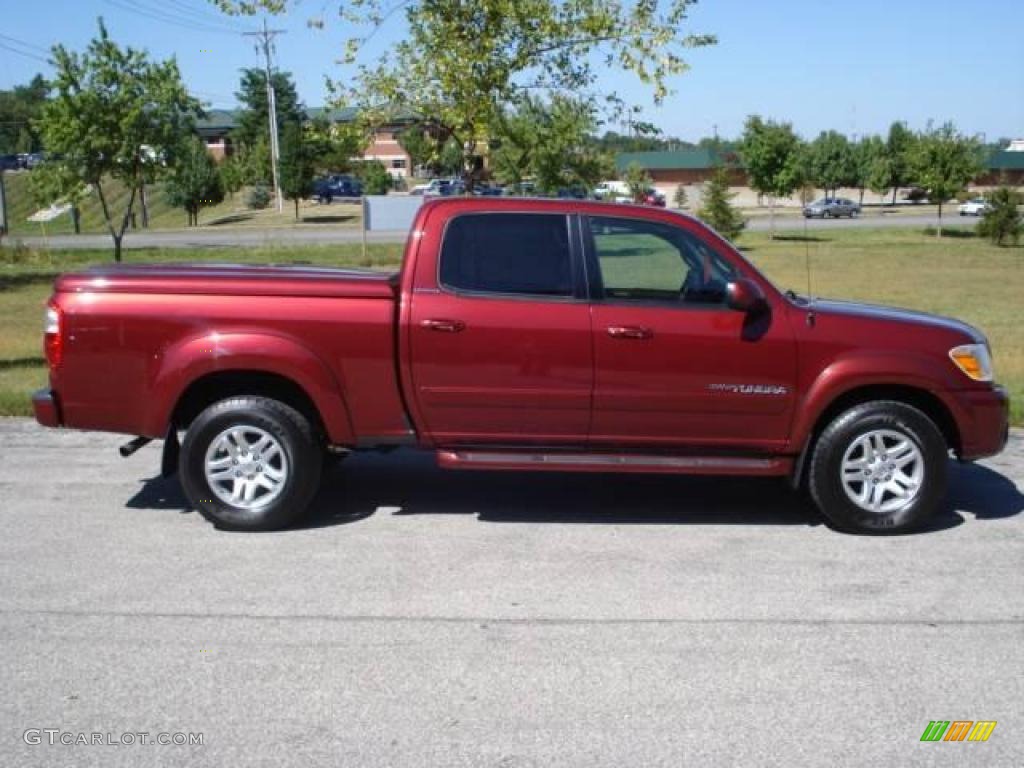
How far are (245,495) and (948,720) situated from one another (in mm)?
3872

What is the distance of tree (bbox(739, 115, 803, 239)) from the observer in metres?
41.6

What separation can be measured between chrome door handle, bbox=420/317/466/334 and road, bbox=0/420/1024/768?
1158 millimetres

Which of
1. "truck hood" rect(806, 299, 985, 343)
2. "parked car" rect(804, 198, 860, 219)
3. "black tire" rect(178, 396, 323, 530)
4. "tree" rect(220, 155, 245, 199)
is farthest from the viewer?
"tree" rect(220, 155, 245, 199)

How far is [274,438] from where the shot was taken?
20.7 ft

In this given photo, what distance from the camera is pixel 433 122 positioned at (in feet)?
48.6

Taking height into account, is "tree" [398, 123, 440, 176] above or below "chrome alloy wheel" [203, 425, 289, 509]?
above

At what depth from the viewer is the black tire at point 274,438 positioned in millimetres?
6270

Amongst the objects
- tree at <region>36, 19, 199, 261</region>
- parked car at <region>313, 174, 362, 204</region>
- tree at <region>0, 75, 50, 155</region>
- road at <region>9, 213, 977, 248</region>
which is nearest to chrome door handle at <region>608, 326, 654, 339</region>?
tree at <region>36, 19, 199, 261</region>

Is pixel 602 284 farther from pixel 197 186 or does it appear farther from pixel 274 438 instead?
pixel 197 186

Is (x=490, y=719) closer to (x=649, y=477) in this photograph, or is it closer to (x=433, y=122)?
(x=649, y=477)

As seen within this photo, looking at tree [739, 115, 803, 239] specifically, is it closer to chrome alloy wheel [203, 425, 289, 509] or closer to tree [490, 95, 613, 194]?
tree [490, 95, 613, 194]

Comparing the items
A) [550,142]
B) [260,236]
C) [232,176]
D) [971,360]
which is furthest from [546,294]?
[232,176]

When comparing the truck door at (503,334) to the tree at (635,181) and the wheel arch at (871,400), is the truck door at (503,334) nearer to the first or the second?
the wheel arch at (871,400)

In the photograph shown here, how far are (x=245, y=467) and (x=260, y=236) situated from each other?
3853 cm
